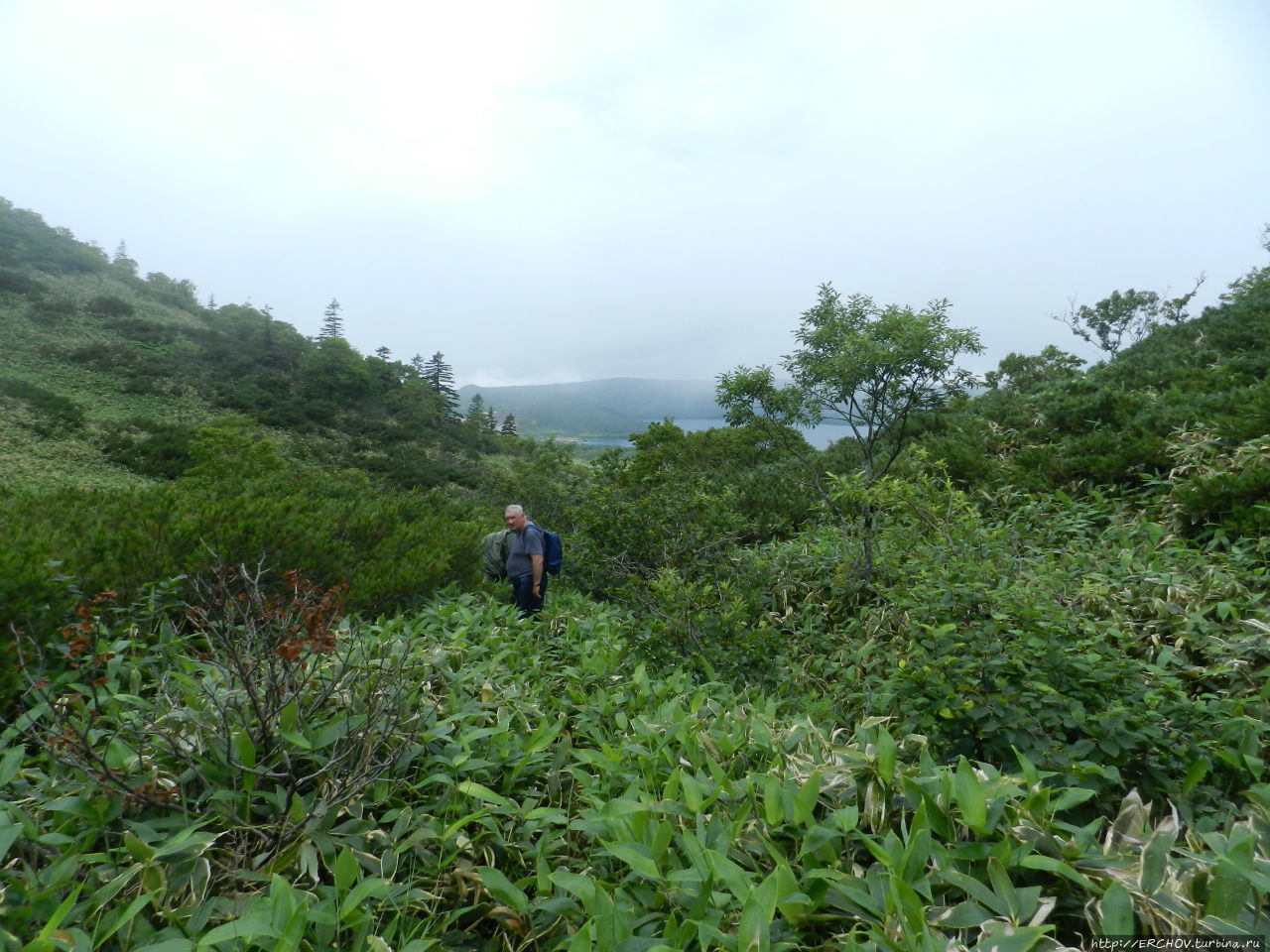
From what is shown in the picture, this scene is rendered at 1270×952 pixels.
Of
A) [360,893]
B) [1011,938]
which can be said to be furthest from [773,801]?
[360,893]

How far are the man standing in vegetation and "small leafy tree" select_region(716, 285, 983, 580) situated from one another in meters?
4.57

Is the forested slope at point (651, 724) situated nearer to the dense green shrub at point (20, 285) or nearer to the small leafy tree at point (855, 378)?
the small leafy tree at point (855, 378)

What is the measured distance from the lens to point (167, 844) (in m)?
1.93

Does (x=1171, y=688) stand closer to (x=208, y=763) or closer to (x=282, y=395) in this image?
(x=208, y=763)

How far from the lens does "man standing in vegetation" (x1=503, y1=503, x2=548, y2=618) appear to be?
5.67 metres

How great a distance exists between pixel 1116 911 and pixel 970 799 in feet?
1.41

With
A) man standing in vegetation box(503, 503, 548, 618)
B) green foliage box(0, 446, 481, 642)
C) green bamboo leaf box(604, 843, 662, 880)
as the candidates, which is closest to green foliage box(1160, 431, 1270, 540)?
green bamboo leaf box(604, 843, 662, 880)

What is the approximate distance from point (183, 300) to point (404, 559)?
99.7 meters

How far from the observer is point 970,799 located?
76.9 inches

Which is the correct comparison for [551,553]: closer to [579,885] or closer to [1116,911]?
[579,885]

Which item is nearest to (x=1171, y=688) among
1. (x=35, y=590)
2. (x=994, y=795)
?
(x=994, y=795)

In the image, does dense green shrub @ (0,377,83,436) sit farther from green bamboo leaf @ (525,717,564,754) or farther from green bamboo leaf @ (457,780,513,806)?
green bamboo leaf @ (457,780,513,806)

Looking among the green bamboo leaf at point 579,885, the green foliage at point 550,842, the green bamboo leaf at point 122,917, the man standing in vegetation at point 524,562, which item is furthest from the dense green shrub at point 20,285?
the green bamboo leaf at point 579,885

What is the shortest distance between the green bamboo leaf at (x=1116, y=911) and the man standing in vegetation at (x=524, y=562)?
15.1 ft
